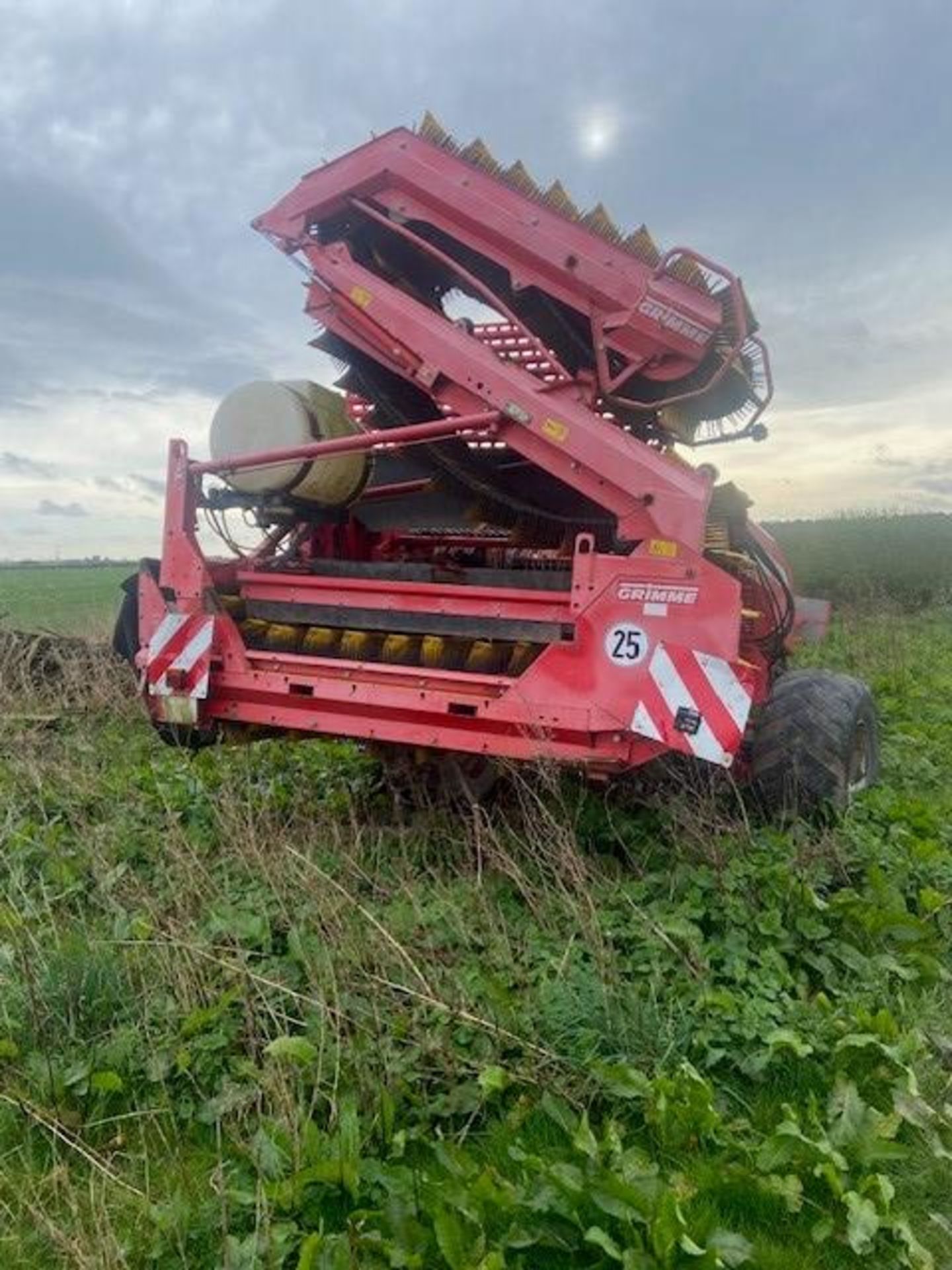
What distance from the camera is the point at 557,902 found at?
3355 mm

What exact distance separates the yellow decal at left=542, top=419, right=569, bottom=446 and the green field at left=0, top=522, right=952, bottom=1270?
131 centimetres

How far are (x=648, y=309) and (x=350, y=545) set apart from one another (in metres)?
1.95

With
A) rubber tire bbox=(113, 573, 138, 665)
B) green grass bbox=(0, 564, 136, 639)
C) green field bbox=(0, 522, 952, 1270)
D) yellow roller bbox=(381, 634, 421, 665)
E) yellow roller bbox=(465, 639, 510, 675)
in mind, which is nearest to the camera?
green field bbox=(0, 522, 952, 1270)

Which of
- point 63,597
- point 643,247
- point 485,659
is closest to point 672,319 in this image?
point 643,247

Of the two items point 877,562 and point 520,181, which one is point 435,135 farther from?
point 877,562

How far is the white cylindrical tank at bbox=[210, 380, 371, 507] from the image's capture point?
4.61 m

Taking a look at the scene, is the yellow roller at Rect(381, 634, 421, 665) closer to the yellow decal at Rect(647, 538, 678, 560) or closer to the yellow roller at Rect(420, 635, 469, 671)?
the yellow roller at Rect(420, 635, 469, 671)

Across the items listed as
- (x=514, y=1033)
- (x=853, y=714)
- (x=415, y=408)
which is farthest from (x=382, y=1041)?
(x=415, y=408)

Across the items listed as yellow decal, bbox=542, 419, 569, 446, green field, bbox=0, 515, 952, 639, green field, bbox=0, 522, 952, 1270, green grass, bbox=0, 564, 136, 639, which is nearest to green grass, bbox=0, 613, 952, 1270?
green field, bbox=0, 522, 952, 1270

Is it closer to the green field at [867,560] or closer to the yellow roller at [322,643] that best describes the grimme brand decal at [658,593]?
the yellow roller at [322,643]

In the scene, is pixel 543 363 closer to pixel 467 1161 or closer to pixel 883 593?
pixel 467 1161

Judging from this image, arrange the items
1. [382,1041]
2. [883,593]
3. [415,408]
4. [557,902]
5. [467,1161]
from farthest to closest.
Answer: [883,593] < [415,408] < [557,902] < [382,1041] < [467,1161]

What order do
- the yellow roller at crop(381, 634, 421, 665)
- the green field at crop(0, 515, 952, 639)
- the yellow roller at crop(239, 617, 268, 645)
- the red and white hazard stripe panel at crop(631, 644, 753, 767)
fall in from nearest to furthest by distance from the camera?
the red and white hazard stripe panel at crop(631, 644, 753, 767), the yellow roller at crop(381, 634, 421, 665), the yellow roller at crop(239, 617, 268, 645), the green field at crop(0, 515, 952, 639)

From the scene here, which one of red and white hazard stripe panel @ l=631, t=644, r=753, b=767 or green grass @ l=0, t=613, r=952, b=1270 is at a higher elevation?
red and white hazard stripe panel @ l=631, t=644, r=753, b=767
